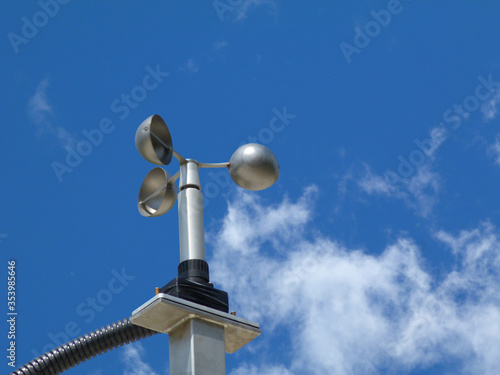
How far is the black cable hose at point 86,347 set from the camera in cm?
1056

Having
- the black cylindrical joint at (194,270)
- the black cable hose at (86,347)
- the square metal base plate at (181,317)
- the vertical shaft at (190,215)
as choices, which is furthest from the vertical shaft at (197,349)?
the black cable hose at (86,347)

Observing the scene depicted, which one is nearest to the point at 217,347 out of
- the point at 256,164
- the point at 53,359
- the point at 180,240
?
the point at 180,240

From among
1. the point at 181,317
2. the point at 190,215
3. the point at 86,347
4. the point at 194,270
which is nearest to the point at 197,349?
the point at 181,317

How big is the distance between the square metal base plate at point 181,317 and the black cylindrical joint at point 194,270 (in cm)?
55

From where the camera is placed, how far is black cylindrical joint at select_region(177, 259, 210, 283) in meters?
8.83

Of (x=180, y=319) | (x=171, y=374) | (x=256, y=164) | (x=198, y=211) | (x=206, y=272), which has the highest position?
(x=256, y=164)

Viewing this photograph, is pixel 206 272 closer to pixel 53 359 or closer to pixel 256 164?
pixel 256 164

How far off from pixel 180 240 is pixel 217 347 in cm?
155

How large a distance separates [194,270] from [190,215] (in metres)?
0.76

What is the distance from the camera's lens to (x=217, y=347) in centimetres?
825

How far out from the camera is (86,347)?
34.8 feet

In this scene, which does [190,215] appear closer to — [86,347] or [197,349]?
[197,349]

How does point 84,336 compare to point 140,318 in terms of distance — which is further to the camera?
point 84,336

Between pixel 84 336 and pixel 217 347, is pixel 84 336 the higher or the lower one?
the higher one
